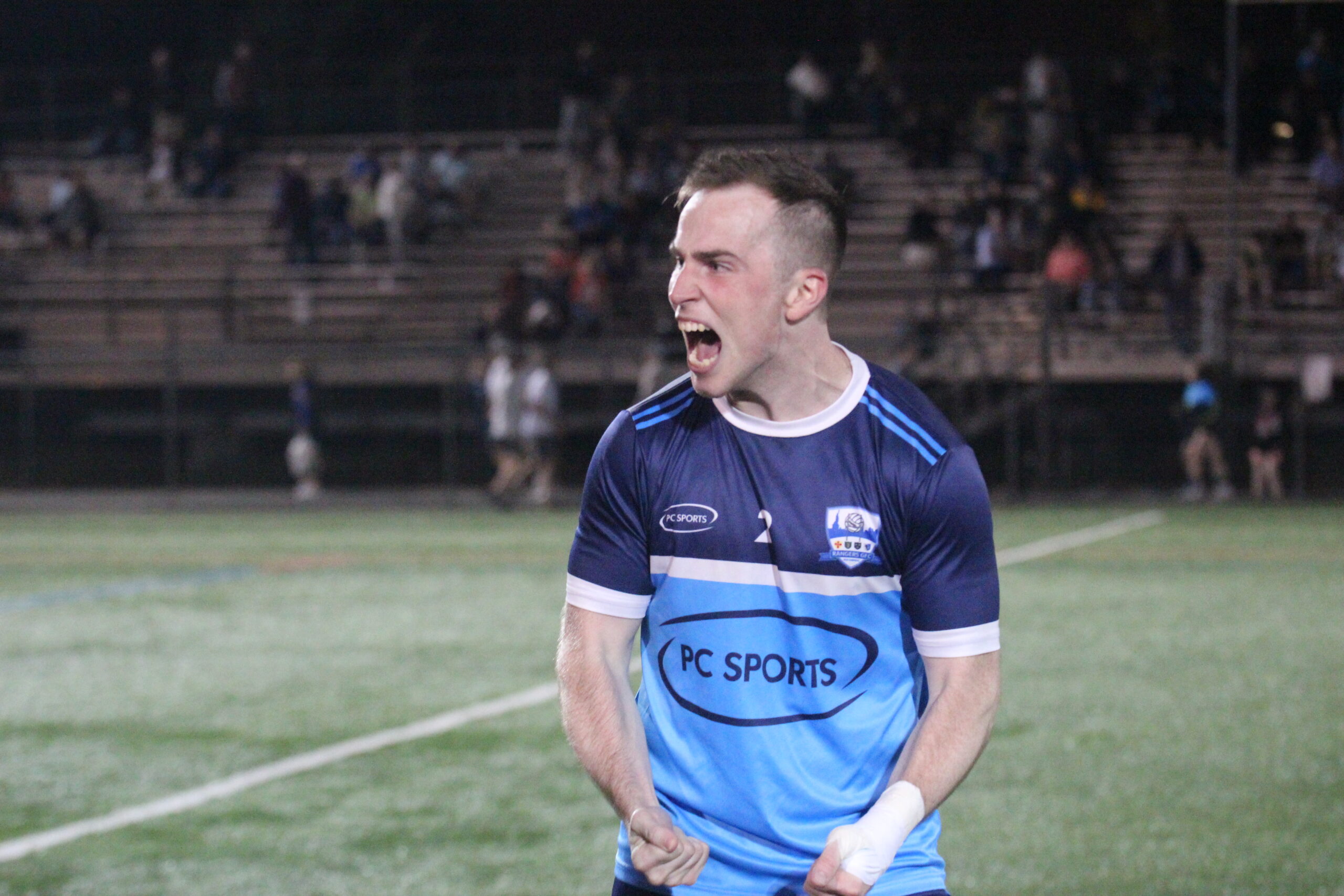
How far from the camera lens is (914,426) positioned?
3252 mm

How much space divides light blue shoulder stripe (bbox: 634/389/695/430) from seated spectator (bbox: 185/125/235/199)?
102 feet

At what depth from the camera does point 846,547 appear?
10.6ft

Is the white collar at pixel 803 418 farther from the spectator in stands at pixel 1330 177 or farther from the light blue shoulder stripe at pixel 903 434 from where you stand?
the spectator in stands at pixel 1330 177

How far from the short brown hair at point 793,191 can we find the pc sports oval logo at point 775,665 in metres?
0.65

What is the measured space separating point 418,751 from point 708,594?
18.6 feet

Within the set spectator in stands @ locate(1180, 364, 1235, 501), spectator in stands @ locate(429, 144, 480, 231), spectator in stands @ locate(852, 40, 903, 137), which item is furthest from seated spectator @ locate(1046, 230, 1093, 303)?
spectator in stands @ locate(429, 144, 480, 231)

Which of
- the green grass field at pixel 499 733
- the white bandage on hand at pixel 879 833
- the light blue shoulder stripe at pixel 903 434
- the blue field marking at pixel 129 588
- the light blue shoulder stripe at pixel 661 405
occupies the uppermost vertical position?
the light blue shoulder stripe at pixel 661 405

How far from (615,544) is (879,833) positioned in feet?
2.38

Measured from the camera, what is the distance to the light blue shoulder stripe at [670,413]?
3357mm

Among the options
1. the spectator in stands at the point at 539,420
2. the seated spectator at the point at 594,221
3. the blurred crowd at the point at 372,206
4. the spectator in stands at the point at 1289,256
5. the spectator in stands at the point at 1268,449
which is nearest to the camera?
the spectator in stands at the point at 1268,449

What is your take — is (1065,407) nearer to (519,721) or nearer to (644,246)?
(644,246)

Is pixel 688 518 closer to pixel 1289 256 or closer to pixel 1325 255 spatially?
pixel 1289 256

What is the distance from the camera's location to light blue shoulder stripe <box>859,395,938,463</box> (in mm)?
3229

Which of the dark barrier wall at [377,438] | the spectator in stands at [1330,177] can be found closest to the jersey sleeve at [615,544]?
the dark barrier wall at [377,438]
